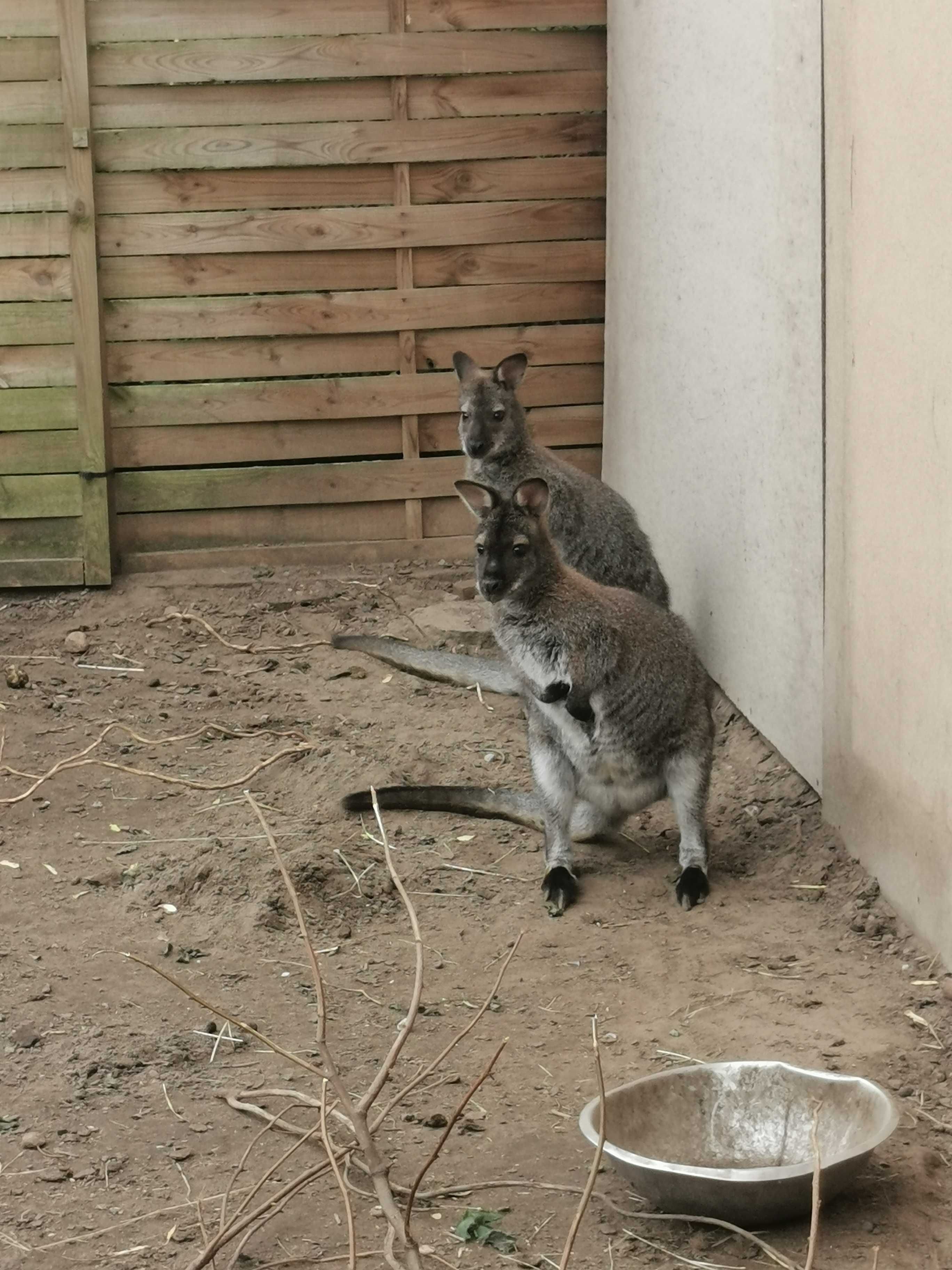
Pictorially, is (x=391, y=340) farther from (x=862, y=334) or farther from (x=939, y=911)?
(x=939, y=911)

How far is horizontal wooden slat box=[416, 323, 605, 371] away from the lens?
742 centimetres

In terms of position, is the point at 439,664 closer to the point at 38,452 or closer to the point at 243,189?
the point at 38,452

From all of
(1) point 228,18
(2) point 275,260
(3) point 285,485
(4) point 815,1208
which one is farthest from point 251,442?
(4) point 815,1208

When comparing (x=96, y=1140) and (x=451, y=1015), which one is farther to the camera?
(x=451, y=1015)

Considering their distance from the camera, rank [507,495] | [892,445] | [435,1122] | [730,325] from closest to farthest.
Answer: [435,1122]
[892,445]
[730,325]
[507,495]

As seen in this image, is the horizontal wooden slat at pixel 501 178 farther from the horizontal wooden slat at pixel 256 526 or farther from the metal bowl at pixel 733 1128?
the metal bowl at pixel 733 1128

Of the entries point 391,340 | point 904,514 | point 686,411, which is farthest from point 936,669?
point 391,340

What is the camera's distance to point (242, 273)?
7.30m

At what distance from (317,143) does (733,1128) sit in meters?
5.43

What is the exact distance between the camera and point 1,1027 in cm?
365

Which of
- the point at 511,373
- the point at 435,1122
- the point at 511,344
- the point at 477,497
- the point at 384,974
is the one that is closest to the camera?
the point at 435,1122

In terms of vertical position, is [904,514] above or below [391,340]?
below

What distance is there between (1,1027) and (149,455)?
420 cm

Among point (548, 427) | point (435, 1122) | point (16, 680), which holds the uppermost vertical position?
point (548, 427)
